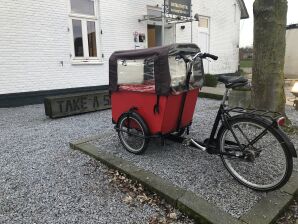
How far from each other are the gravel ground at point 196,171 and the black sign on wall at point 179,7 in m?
6.22

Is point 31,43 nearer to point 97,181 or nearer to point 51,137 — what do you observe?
point 51,137

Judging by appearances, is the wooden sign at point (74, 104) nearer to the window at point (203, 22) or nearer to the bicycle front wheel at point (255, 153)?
the bicycle front wheel at point (255, 153)

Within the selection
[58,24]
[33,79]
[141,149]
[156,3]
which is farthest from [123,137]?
[156,3]

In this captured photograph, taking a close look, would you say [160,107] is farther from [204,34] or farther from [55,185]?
[204,34]

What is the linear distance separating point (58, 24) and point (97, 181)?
6.26 metres

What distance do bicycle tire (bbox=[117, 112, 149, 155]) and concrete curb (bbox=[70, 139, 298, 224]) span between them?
0.42 metres

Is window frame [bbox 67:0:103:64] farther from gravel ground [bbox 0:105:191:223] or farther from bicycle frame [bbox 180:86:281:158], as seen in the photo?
bicycle frame [bbox 180:86:281:158]

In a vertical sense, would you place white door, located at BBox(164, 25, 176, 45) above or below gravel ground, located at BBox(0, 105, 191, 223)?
above

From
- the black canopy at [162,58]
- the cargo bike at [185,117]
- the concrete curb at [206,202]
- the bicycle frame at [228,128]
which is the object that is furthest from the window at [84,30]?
the bicycle frame at [228,128]

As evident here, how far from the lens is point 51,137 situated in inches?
187

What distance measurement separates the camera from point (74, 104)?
632 cm

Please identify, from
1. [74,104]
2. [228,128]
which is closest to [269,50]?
[228,128]

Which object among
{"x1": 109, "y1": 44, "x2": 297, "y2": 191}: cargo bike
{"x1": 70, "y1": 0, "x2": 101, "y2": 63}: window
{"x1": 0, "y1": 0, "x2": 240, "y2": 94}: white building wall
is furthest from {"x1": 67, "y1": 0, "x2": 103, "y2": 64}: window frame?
{"x1": 109, "y1": 44, "x2": 297, "y2": 191}: cargo bike

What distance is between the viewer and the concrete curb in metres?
2.25
